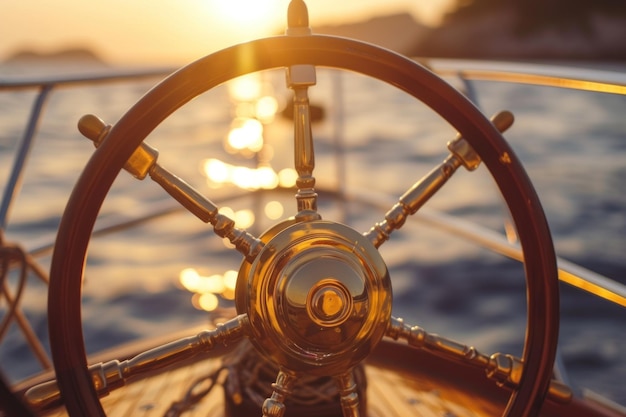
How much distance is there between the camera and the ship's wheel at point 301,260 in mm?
773

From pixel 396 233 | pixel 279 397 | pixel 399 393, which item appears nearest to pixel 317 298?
pixel 279 397

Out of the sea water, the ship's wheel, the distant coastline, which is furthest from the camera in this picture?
the distant coastline

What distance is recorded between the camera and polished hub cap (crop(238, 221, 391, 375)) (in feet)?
2.59

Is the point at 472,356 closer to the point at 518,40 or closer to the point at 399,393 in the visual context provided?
the point at 399,393

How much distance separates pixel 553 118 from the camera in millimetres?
12391

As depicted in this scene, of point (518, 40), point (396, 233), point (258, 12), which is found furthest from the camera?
point (518, 40)

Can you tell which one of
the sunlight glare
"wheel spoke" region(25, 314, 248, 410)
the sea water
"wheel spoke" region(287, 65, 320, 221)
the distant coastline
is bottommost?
"wheel spoke" region(25, 314, 248, 410)

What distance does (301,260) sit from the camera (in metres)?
0.80

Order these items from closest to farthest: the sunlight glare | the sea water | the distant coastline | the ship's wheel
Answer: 1. the ship's wheel
2. the sunlight glare
3. the sea water
4. the distant coastline

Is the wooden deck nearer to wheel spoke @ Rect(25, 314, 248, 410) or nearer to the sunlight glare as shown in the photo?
wheel spoke @ Rect(25, 314, 248, 410)

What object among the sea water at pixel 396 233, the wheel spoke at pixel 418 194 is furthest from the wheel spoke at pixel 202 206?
the sea water at pixel 396 233

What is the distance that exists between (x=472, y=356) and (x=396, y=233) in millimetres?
5201

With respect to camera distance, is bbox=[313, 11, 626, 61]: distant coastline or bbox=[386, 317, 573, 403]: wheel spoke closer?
bbox=[386, 317, 573, 403]: wheel spoke

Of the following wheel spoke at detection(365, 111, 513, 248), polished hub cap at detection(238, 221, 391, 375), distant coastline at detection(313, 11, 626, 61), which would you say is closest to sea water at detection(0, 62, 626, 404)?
wheel spoke at detection(365, 111, 513, 248)
